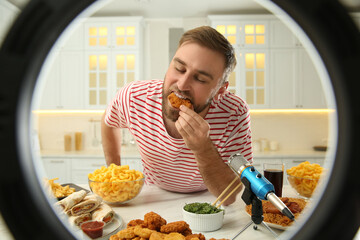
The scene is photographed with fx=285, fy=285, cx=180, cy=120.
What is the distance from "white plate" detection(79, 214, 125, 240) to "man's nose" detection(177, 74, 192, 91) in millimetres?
545

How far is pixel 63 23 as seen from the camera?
31 centimetres

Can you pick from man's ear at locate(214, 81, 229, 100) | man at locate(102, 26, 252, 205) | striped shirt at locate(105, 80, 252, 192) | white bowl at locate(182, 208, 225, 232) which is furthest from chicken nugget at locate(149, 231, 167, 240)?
man's ear at locate(214, 81, 229, 100)

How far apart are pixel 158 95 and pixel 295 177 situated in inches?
26.7

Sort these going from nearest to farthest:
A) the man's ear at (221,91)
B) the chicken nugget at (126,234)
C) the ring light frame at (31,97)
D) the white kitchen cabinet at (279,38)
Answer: the ring light frame at (31,97) < the chicken nugget at (126,234) < the man's ear at (221,91) < the white kitchen cabinet at (279,38)

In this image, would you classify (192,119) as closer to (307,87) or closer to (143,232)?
(143,232)

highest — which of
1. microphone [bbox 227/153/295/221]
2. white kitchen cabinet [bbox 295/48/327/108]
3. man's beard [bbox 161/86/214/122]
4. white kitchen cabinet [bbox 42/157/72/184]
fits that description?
white kitchen cabinet [bbox 295/48/327/108]

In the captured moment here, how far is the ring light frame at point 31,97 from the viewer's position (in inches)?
11.3

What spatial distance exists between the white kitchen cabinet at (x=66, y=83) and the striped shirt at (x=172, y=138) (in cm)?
240

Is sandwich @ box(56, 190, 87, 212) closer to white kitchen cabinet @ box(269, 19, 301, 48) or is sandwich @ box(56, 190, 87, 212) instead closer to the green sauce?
the green sauce

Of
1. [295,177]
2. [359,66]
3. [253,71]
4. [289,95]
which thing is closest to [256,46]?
[253,71]

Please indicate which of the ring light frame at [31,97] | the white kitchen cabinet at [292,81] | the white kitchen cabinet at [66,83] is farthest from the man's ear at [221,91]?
the white kitchen cabinet at [66,83]

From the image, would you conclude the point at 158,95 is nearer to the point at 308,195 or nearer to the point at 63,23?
the point at 308,195

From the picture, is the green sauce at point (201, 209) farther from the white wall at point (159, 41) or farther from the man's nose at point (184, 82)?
the white wall at point (159, 41)

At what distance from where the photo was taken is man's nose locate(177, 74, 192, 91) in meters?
1.14
